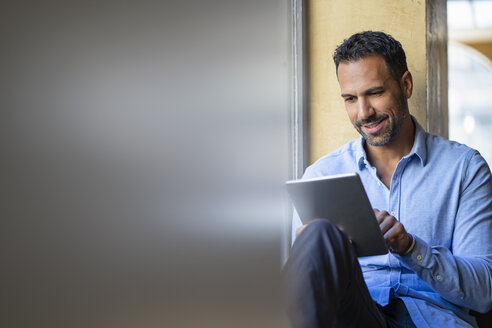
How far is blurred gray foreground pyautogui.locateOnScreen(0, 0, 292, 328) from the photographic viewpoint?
0.26m

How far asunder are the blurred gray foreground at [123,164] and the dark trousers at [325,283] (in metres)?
0.37

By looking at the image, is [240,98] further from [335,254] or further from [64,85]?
[335,254]

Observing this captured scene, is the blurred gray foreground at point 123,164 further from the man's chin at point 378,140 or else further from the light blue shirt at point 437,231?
the man's chin at point 378,140

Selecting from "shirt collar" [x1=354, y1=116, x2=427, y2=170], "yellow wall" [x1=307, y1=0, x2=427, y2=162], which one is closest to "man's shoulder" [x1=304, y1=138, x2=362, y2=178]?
"shirt collar" [x1=354, y1=116, x2=427, y2=170]

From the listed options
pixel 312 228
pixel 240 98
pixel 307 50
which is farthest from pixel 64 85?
pixel 307 50

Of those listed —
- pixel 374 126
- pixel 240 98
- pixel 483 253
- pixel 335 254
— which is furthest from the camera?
pixel 374 126

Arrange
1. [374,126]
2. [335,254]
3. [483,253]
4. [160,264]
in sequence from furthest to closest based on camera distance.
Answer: [374,126]
[483,253]
[335,254]
[160,264]

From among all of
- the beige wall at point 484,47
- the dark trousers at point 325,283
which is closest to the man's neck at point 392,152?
the dark trousers at point 325,283

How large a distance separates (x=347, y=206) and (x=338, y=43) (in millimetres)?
867

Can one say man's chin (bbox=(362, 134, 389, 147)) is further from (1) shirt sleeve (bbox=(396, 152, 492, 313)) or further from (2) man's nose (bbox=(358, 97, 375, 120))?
(1) shirt sleeve (bbox=(396, 152, 492, 313))

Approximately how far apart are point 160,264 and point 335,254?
25.5 inches

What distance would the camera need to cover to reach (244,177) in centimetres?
60

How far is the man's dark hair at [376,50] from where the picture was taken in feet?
4.80

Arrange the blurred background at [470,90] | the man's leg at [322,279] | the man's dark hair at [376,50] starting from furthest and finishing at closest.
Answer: the blurred background at [470,90], the man's dark hair at [376,50], the man's leg at [322,279]
